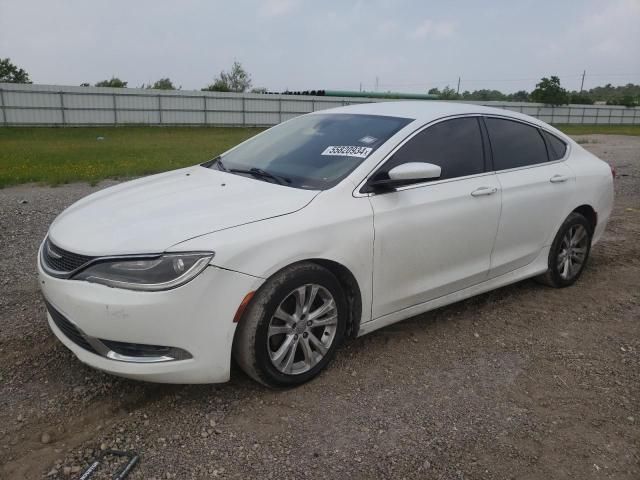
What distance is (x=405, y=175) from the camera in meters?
3.26

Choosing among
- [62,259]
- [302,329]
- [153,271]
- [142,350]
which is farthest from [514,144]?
[62,259]

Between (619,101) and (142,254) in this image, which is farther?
(619,101)

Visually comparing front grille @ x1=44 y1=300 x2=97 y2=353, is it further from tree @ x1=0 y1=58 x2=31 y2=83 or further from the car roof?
tree @ x1=0 y1=58 x2=31 y2=83

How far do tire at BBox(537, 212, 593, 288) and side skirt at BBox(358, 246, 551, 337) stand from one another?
4.7 inches

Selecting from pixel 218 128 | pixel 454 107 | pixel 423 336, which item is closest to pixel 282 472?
pixel 423 336

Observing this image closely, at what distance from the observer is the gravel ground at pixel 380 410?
253cm

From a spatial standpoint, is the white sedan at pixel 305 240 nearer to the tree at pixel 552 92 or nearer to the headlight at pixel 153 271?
the headlight at pixel 153 271

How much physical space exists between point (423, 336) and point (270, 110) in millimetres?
33102

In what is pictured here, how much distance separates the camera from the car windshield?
343 cm

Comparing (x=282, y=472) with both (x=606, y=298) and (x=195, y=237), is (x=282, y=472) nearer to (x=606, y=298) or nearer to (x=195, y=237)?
(x=195, y=237)

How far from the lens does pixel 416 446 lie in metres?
2.67

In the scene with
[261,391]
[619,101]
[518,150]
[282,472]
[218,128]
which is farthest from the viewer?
[619,101]

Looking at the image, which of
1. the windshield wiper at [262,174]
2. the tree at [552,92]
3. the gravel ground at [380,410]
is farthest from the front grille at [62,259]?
the tree at [552,92]

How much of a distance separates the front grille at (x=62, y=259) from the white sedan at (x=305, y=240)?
1 centimetres
